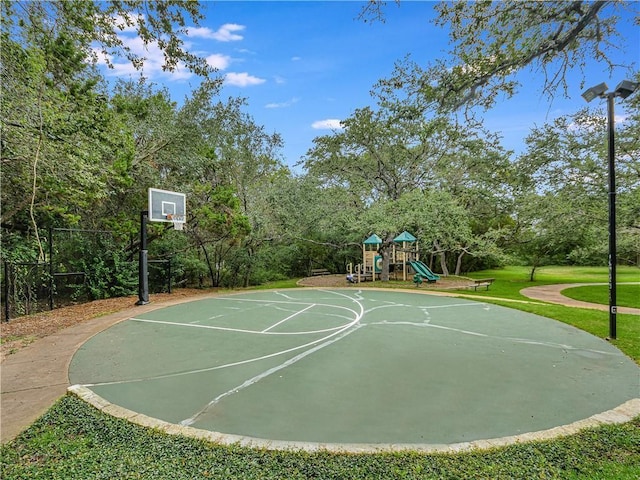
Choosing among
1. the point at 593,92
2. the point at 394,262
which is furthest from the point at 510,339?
the point at 394,262

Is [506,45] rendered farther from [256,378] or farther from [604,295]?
[604,295]

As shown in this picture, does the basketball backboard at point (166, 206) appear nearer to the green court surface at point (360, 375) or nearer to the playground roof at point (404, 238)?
the green court surface at point (360, 375)

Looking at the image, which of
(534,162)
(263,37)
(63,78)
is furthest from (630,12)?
(534,162)

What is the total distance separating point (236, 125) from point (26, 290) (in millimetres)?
8538

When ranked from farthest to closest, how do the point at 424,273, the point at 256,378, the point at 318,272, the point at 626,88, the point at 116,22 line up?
the point at 318,272
the point at 424,273
the point at 626,88
the point at 116,22
the point at 256,378

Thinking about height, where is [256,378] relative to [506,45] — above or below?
below

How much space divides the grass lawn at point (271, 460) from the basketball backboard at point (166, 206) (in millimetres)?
7451

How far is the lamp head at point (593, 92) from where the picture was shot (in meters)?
5.27

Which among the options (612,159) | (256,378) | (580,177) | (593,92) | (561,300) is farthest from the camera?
(580,177)

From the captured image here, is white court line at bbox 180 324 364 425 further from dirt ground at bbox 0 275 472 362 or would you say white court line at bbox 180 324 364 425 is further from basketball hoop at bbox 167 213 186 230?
basketball hoop at bbox 167 213 186 230

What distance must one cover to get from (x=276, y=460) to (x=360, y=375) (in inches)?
77.7

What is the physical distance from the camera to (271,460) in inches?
95.7

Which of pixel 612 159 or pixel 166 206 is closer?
pixel 612 159

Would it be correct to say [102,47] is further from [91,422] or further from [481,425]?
[481,425]
